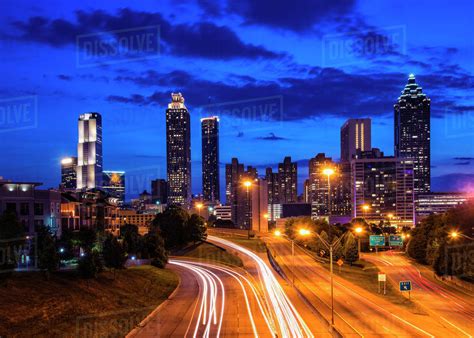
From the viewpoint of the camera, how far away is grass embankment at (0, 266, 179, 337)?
33.9 metres

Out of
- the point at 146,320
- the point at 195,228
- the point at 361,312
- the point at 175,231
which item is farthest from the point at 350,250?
the point at 146,320

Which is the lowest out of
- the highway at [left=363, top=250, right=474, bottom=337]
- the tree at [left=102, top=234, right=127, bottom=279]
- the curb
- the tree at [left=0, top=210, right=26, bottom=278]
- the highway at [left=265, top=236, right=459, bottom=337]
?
the highway at [left=363, top=250, right=474, bottom=337]

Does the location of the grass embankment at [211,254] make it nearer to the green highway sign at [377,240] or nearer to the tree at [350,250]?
the tree at [350,250]

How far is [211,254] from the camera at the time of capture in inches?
3718

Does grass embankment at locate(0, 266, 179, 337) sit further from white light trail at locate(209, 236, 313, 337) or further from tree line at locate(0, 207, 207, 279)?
white light trail at locate(209, 236, 313, 337)

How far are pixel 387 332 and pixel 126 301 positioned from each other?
23173 millimetres

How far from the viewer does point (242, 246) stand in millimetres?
101188

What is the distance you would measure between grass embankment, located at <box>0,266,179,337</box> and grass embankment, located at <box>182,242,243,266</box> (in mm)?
30729

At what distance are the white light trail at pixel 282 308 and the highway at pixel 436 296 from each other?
11888 mm

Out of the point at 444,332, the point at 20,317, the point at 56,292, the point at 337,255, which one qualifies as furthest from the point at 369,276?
the point at 20,317

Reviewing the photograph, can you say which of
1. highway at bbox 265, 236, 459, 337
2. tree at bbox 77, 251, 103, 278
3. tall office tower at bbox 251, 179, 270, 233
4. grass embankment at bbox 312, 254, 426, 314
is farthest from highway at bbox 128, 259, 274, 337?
tall office tower at bbox 251, 179, 270, 233

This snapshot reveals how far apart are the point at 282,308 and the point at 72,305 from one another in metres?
17.9

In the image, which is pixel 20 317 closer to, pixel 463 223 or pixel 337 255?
pixel 337 255

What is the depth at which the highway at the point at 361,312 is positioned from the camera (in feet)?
124
